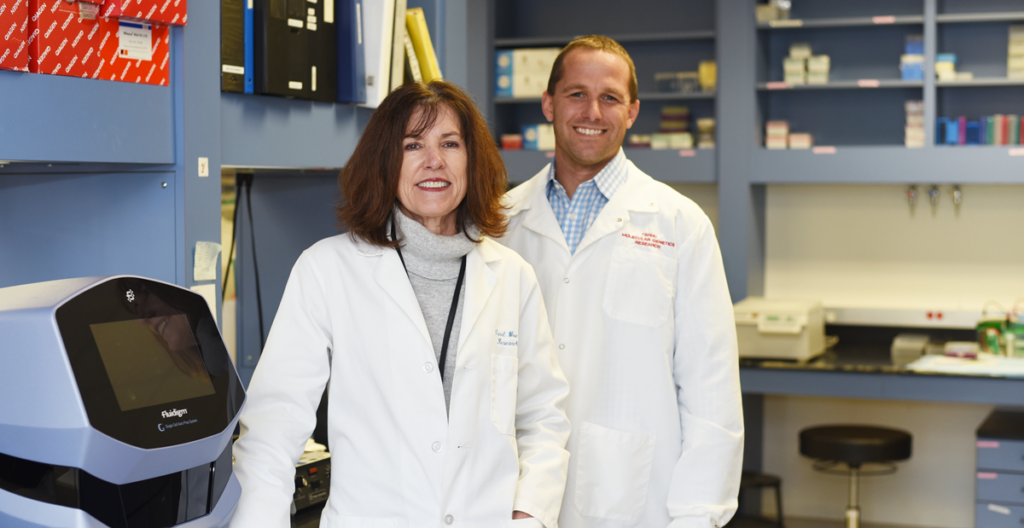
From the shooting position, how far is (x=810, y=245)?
4.70 m

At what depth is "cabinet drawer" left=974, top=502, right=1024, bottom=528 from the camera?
346 cm

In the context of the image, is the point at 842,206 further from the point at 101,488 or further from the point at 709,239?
the point at 101,488

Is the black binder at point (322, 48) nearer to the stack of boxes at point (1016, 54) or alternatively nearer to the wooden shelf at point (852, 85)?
the wooden shelf at point (852, 85)

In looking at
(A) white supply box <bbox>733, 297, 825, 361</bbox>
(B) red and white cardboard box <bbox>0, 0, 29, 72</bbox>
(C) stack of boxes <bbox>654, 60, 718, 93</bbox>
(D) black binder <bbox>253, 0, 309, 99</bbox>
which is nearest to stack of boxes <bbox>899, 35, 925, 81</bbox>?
(C) stack of boxes <bbox>654, 60, 718, 93</bbox>

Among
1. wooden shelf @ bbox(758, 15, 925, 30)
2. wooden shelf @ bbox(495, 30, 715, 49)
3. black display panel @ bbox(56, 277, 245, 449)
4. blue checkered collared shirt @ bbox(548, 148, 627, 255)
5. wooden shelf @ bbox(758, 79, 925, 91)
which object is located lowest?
black display panel @ bbox(56, 277, 245, 449)

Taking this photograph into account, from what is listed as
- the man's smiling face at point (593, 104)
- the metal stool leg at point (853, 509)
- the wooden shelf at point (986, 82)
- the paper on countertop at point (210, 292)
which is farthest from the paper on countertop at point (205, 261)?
the wooden shelf at point (986, 82)

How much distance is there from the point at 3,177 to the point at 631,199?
1246mm

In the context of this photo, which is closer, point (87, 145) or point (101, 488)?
point (101, 488)

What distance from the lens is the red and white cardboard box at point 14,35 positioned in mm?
1256

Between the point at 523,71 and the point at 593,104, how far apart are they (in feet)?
10.0

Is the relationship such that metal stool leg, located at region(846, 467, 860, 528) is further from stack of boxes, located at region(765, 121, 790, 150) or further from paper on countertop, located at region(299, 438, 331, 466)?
paper on countertop, located at region(299, 438, 331, 466)

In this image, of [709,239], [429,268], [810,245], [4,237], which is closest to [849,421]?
[810,245]

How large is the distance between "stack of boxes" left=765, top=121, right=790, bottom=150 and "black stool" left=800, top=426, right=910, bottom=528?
1381 millimetres

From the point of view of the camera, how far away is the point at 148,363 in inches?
41.3
